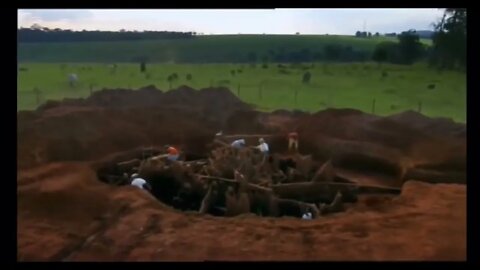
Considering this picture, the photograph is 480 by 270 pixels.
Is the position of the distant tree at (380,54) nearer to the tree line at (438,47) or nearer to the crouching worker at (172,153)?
the tree line at (438,47)

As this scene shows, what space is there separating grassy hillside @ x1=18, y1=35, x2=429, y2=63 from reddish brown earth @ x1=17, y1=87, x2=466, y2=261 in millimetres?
409

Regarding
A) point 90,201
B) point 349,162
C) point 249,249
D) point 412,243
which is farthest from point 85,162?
point 412,243

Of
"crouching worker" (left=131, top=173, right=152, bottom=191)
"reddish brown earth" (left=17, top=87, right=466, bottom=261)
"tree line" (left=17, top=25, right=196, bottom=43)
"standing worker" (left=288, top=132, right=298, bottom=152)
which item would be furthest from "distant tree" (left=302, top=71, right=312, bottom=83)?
"crouching worker" (left=131, top=173, right=152, bottom=191)

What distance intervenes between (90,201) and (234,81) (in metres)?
1.93

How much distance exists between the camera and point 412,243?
5.57 metres

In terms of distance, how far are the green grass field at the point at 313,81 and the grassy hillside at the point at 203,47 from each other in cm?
10

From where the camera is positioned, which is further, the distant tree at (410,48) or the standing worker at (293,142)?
the standing worker at (293,142)

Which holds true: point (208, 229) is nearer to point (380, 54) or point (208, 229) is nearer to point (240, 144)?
point (240, 144)

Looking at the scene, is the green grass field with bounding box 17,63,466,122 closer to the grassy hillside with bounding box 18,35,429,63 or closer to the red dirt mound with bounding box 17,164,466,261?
the grassy hillside with bounding box 18,35,429,63

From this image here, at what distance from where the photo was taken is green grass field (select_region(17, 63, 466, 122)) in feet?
21.3

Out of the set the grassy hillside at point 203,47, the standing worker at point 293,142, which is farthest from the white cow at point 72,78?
the standing worker at point 293,142

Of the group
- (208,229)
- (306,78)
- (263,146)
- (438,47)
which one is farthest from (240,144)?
(438,47)

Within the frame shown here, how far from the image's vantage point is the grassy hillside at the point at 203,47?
6.41m
